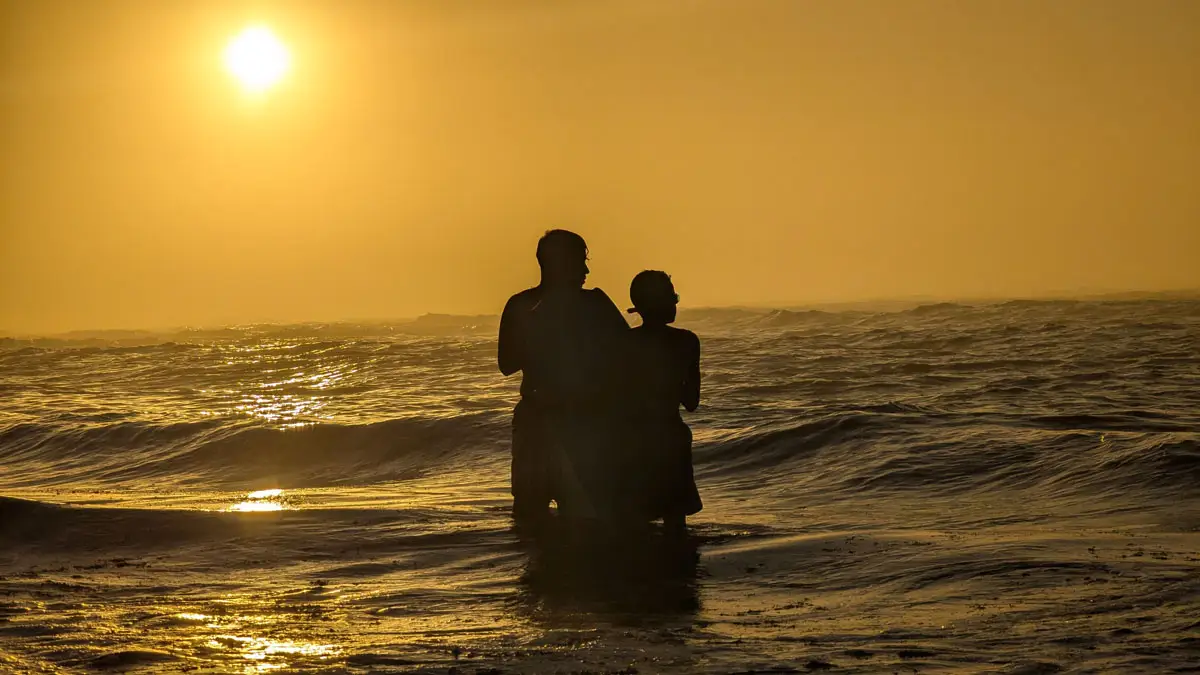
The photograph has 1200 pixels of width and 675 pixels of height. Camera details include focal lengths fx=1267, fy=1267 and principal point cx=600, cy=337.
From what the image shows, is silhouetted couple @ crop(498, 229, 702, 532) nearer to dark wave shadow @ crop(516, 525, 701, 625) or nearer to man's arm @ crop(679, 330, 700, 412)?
man's arm @ crop(679, 330, 700, 412)

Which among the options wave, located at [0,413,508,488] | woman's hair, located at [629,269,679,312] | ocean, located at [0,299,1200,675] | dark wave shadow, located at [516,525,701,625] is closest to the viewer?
ocean, located at [0,299,1200,675]

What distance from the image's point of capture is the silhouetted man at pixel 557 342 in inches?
326

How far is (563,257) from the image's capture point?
27.1 ft

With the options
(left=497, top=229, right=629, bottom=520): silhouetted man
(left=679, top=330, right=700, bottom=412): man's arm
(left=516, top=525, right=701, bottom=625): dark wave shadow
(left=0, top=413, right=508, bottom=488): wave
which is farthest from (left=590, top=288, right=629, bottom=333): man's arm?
(left=0, top=413, right=508, bottom=488): wave

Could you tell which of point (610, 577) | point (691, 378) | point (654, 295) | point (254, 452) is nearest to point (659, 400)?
point (691, 378)

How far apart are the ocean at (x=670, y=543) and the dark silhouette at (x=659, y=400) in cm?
28

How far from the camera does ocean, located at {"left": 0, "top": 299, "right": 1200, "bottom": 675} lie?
5.69 m

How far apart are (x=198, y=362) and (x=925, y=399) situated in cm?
2182

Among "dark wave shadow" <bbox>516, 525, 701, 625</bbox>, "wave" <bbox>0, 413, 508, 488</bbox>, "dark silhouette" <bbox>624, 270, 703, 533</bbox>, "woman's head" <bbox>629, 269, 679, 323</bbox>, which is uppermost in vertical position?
"woman's head" <bbox>629, 269, 679, 323</bbox>

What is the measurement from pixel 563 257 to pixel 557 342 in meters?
0.58

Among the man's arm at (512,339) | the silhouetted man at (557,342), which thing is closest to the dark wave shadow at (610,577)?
the silhouetted man at (557,342)

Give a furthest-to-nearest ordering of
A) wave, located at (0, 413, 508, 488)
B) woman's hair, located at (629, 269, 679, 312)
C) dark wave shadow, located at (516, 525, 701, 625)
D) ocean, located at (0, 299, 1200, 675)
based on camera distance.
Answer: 1. wave, located at (0, 413, 508, 488)
2. woman's hair, located at (629, 269, 679, 312)
3. dark wave shadow, located at (516, 525, 701, 625)
4. ocean, located at (0, 299, 1200, 675)

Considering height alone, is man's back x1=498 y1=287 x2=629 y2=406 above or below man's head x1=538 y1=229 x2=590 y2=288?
below

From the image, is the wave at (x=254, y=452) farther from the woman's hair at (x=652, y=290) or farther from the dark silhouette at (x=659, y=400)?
the woman's hair at (x=652, y=290)
